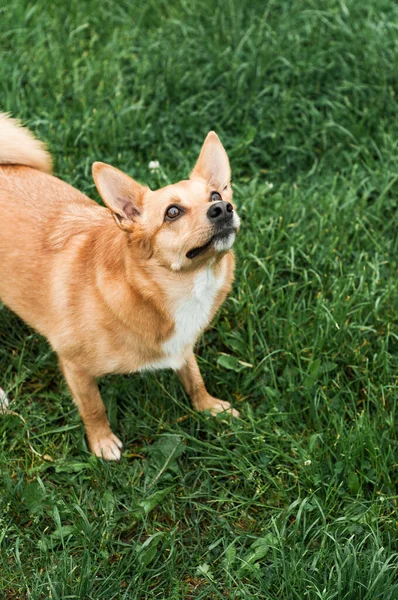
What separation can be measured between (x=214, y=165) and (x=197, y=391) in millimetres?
1254

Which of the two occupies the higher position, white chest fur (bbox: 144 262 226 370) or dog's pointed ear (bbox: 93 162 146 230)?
dog's pointed ear (bbox: 93 162 146 230)

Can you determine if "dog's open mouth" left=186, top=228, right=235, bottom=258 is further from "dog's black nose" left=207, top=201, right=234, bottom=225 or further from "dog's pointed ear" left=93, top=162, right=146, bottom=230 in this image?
"dog's pointed ear" left=93, top=162, right=146, bottom=230

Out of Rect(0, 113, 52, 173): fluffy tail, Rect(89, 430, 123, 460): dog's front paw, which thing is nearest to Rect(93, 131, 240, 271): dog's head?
Rect(0, 113, 52, 173): fluffy tail

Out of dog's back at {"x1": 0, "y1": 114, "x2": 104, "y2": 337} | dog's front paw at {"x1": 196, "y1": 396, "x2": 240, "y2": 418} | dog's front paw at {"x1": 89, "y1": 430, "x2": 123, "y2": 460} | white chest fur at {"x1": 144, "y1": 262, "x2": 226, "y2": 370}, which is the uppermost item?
dog's back at {"x1": 0, "y1": 114, "x2": 104, "y2": 337}

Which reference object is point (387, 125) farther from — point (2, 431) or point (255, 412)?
point (2, 431)

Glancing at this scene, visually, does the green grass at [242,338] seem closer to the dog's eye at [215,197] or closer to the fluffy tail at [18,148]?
the fluffy tail at [18,148]

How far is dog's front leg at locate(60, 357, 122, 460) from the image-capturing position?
11.7 ft

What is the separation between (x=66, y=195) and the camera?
12.1 feet

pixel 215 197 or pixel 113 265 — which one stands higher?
pixel 215 197

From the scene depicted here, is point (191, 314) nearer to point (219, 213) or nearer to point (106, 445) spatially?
point (219, 213)

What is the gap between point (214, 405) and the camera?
3.92 meters

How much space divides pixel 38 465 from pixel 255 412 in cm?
117

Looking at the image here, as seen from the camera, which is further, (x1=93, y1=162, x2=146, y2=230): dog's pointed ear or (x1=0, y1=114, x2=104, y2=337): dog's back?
(x1=0, y1=114, x2=104, y2=337): dog's back

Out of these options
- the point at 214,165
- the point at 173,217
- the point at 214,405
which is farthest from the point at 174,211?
the point at 214,405
